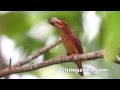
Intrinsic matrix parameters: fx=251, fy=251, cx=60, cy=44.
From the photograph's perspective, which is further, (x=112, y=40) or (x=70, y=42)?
(x=70, y=42)

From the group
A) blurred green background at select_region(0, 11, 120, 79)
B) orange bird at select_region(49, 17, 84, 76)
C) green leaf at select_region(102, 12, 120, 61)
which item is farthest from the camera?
orange bird at select_region(49, 17, 84, 76)

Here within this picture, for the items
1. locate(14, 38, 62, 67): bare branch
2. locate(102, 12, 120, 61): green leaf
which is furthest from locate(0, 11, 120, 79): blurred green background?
locate(102, 12, 120, 61): green leaf

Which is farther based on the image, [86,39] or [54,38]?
[54,38]

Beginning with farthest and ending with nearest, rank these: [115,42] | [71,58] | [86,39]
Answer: [71,58] → [86,39] → [115,42]

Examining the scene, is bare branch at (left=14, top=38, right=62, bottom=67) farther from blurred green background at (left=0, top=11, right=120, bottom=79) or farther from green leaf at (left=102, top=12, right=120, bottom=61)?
green leaf at (left=102, top=12, right=120, bottom=61)

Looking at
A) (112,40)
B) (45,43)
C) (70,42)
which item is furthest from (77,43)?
(112,40)

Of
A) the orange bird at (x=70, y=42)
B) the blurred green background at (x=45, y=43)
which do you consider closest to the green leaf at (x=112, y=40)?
the blurred green background at (x=45, y=43)

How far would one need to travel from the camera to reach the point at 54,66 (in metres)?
1.85

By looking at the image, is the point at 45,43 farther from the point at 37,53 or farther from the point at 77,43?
the point at 77,43

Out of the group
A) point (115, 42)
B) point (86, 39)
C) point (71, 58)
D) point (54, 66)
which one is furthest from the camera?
point (54, 66)

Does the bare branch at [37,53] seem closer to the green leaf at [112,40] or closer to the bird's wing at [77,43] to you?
the bird's wing at [77,43]
